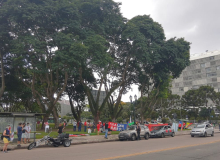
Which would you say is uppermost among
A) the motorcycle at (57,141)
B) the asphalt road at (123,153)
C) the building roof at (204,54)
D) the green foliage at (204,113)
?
the building roof at (204,54)

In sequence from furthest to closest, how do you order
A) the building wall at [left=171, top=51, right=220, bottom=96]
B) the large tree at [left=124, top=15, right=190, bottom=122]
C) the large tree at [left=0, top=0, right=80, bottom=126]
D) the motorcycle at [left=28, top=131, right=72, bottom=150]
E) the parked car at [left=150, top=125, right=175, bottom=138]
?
the building wall at [left=171, top=51, right=220, bottom=96], the large tree at [left=124, top=15, right=190, bottom=122], the parked car at [left=150, top=125, right=175, bottom=138], the large tree at [left=0, top=0, right=80, bottom=126], the motorcycle at [left=28, top=131, right=72, bottom=150]

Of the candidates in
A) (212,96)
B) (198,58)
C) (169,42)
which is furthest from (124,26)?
(198,58)

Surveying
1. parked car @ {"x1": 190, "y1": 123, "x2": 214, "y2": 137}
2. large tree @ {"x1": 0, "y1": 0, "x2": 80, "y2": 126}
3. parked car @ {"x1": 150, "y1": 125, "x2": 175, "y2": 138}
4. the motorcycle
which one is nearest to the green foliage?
parked car @ {"x1": 150, "y1": 125, "x2": 175, "y2": 138}

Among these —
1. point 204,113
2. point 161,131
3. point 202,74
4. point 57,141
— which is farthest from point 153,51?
point 202,74

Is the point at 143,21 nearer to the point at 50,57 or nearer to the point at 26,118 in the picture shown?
the point at 50,57

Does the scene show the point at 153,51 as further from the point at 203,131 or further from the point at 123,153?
the point at 123,153

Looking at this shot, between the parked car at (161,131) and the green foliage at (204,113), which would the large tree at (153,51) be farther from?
the green foliage at (204,113)

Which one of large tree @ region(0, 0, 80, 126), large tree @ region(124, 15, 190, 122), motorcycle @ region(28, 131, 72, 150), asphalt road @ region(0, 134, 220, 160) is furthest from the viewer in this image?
large tree @ region(124, 15, 190, 122)

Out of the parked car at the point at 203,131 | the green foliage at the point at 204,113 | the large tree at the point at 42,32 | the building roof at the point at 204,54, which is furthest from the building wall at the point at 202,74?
the large tree at the point at 42,32

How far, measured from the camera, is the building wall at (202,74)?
273ft

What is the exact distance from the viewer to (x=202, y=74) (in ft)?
286

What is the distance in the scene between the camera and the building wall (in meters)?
83.1

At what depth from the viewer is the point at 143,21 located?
3180cm

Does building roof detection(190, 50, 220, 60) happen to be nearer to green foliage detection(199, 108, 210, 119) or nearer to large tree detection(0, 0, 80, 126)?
green foliage detection(199, 108, 210, 119)
